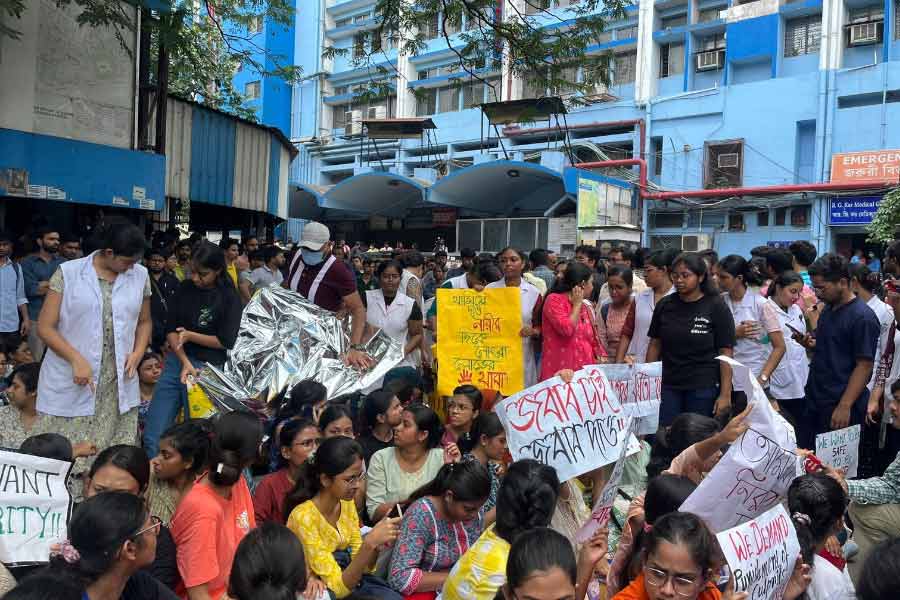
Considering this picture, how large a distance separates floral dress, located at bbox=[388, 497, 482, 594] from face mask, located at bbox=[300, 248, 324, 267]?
332 centimetres

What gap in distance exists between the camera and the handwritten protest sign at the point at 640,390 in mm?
5168

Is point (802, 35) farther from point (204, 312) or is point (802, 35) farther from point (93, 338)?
point (93, 338)

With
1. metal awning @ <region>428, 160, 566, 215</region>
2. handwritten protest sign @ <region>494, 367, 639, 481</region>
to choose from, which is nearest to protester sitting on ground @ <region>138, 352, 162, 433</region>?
handwritten protest sign @ <region>494, 367, 639, 481</region>

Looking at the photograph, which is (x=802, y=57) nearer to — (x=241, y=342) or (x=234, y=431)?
(x=241, y=342)

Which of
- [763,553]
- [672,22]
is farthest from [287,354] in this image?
[672,22]

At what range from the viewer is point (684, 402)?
5551 millimetres

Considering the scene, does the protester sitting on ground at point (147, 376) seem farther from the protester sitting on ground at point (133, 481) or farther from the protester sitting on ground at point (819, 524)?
the protester sitting on ground at point (819, 524)

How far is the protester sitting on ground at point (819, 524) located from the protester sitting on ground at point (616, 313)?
285 centimetres

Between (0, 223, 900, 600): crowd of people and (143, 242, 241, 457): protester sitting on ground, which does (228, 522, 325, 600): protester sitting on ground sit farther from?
(143, 242, 241, 457): protester sitting on ground

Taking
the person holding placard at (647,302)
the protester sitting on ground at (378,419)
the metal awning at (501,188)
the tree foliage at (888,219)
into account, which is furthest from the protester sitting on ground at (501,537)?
the metal awning at (501,188)

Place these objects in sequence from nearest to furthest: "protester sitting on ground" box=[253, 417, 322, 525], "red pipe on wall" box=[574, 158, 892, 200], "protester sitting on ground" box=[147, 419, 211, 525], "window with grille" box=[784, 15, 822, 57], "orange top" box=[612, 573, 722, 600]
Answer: "orange top" box=[612, 573, 722, 600] → "protester sitting on ground" box=[147, 419, 211, 525] → "protester sitting on ground" box=[253, 417, 322, 525] → "red pipe on wall" box=[574, 158, 892, 200] → "window with grille" box=[784, 15, 822, 57]

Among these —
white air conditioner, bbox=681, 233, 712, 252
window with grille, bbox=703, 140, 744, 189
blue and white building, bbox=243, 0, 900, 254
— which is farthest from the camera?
white air conditioner, bbox=681, 233, 712, 252

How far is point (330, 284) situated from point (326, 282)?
36 millimetres

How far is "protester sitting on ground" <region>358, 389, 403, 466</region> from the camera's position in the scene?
5145 millimetres
